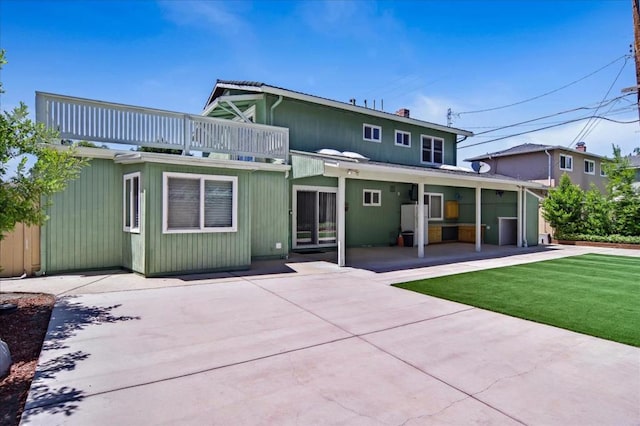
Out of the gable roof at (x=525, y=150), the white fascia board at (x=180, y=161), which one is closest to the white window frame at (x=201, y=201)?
the white fascia board at (x=180, y=161)

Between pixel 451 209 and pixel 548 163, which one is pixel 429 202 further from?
pixel 548 163

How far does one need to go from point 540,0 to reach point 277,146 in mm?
11445

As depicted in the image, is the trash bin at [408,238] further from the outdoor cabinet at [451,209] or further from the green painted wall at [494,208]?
the green painted wall at [494,208]

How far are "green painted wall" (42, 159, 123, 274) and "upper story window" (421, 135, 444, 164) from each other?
41.4 feet

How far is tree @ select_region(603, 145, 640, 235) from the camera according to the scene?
1503 cm

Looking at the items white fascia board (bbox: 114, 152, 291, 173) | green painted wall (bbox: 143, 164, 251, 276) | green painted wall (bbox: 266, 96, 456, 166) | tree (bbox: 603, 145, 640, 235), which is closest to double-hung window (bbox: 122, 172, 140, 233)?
white fascia board (bbox: 114, 152, 291, 173)

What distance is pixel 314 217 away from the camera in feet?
41.3

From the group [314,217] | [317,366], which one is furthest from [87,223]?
[317,366]

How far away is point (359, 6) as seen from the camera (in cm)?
1118

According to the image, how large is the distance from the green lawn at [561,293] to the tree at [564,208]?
662cm

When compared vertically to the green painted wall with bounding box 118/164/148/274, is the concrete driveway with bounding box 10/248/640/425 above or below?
below

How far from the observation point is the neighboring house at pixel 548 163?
72.7ft

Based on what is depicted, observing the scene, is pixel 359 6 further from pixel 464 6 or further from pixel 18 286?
pixel 18 286

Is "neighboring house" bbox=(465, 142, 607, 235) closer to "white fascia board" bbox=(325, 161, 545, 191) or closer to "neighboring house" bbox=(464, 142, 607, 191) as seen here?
"neighboring house" bbox=(464, 142, 607, 191)
